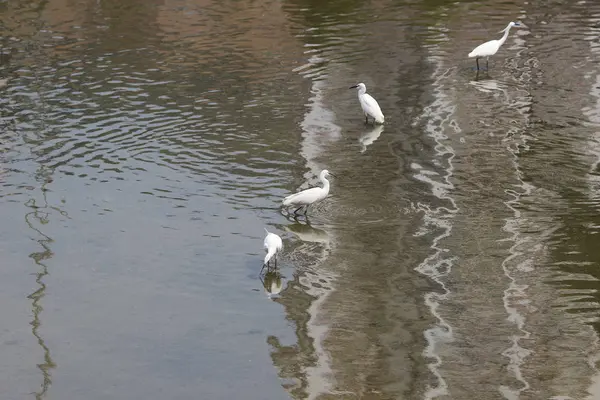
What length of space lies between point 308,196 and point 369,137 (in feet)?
14.4

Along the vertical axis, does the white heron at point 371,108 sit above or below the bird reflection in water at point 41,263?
below

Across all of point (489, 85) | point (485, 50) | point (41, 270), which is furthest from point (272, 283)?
point (485, 50)

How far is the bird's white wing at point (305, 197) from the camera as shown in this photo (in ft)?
50.5

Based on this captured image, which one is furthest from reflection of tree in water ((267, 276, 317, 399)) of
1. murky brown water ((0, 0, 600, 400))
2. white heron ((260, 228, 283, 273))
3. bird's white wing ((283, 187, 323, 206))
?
bird's white wing ((283, 187, 323, 206))

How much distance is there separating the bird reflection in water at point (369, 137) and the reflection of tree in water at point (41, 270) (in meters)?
5.30

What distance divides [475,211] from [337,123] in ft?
17.4

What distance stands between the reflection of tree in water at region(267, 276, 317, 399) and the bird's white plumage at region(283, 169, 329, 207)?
2089mm

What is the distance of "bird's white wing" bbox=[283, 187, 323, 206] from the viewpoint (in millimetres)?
15383

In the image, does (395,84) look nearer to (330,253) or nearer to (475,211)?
(475,211)

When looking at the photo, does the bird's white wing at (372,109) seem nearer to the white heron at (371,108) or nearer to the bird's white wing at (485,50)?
the white heron at (371,108)

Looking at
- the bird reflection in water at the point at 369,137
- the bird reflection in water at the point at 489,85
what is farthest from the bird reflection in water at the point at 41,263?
the bird reflection in water at the point at 489,85

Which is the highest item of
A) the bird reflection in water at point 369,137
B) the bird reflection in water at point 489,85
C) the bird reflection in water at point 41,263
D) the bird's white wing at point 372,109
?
the bird reflection in water at point 41,263

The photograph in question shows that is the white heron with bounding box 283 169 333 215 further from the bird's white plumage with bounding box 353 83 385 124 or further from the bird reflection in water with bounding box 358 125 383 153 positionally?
the bird's white plumage with bounding box 353 83 385 124

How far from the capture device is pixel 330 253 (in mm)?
14523
